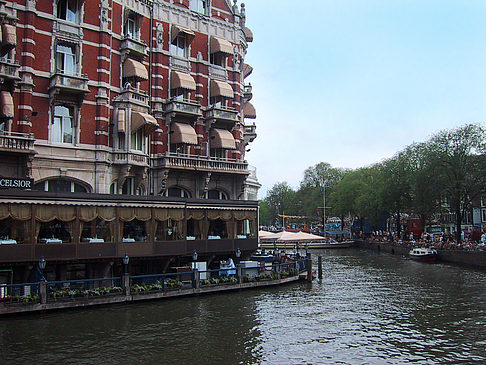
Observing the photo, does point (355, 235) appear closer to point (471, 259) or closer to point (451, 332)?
point (471, 259)

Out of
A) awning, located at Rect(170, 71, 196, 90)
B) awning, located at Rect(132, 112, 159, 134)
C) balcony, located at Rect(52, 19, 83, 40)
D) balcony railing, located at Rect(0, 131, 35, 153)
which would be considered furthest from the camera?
awning, located at Rect(170, 71, 196, 90)

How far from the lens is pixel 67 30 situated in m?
34.0

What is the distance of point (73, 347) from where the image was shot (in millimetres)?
18578

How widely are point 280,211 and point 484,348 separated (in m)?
142

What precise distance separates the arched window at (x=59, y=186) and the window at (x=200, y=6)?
2006cm

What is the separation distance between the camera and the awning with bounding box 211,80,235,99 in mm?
43594

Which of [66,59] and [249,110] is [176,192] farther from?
[249,110]

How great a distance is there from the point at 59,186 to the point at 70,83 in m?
7.03

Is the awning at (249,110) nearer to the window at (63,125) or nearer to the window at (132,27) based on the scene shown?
the window at (132,27)

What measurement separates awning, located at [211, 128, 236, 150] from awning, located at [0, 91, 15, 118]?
17718 mm

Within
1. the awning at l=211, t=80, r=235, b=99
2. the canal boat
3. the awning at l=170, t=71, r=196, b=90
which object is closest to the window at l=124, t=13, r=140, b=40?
the awning at l=170, t=71, r=196, b=90

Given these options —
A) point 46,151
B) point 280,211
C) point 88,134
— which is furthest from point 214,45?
point 280,211

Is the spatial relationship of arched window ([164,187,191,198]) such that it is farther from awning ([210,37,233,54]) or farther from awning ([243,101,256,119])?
awning ([243,101,256,119])

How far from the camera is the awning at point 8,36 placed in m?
30.0
